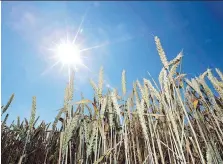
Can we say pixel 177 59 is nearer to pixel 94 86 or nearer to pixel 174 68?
pixel 174 68

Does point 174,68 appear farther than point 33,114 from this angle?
Yes

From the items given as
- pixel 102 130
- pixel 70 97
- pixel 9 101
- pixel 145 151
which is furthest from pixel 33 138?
pixel 145 151

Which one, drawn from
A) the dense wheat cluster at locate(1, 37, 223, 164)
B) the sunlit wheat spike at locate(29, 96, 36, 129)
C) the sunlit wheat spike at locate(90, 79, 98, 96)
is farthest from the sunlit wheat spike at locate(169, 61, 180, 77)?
the sunlit wheat spike at locate(29, 96, 36, 129)

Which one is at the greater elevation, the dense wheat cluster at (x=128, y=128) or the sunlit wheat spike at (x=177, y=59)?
the sunlit wheat spike at (x=177, y=59)

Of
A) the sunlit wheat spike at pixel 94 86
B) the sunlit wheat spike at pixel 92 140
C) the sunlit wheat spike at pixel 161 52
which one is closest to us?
the sunlit wheat spike at pixel 92 140

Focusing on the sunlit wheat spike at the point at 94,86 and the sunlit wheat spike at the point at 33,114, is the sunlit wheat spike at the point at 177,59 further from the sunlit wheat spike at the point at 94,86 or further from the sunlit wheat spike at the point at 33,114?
the sunlit wheat spike at the point at 33,114

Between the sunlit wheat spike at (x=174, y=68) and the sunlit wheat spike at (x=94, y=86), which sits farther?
the sunlit wheat spike at (x=94, y=86)

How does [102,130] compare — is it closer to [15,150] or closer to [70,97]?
[70,97]

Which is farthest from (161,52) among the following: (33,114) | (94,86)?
(33,114)

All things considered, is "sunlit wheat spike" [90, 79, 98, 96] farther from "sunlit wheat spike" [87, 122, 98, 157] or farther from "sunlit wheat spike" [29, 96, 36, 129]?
"sunlit wheat spike" [29, 96, 36, 129]

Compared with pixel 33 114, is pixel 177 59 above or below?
above

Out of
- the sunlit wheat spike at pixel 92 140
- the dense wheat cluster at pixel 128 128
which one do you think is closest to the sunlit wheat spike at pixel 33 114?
the dense wheat cluster at pixel 128 128

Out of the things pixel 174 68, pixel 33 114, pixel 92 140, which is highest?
pixel 174 68

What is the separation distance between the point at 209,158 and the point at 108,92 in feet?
2.88
